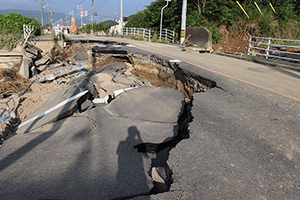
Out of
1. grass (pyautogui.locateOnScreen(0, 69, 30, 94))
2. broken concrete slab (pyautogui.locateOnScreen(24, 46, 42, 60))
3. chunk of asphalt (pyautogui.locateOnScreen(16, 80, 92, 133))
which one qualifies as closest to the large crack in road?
chunk of asphalt (pyautogui.locateOnScreen(16, 80, 92, 133))

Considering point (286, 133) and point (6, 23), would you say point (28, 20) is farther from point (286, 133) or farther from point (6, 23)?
point (286, 133)

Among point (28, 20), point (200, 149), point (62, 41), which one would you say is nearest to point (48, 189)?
point (200, 149)

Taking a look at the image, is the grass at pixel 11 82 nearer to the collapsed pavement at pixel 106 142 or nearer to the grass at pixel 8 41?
the grass at pixel 8 41

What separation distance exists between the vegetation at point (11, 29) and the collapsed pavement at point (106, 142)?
1021 cm

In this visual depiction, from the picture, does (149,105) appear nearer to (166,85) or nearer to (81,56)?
(166,85)

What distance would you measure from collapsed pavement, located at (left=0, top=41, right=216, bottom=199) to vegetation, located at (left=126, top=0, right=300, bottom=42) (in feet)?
41.7

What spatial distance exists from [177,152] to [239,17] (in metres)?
18.7

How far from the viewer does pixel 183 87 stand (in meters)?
6.75

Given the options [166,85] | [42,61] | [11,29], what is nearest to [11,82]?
[42,61]

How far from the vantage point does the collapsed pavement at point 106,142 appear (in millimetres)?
2555

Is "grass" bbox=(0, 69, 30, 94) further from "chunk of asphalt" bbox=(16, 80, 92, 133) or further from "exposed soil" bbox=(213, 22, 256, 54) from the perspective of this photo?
"exposed soil" bbox=(213, 22, 256, 54)

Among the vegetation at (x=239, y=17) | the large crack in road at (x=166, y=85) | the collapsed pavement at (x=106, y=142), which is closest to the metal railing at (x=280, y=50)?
the vegetation at (x=239, y=17)

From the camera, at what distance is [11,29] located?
15.9 m

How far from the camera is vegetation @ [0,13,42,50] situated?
543 inches
